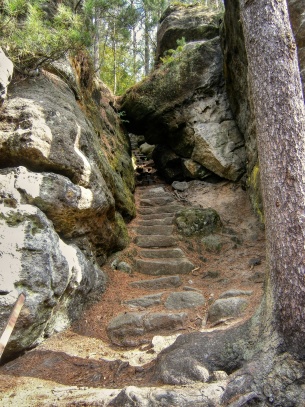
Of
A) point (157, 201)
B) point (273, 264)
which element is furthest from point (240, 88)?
point (273, 264)

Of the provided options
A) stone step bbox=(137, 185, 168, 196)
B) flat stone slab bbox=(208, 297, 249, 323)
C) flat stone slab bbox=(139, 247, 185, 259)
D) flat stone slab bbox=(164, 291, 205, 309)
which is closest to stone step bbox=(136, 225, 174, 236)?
flat stone slab bbox=(139, 247, 185, 259)

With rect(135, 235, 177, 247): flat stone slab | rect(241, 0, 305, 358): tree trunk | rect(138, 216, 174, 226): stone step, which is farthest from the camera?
rect(138, 216, 174, 226): stone step

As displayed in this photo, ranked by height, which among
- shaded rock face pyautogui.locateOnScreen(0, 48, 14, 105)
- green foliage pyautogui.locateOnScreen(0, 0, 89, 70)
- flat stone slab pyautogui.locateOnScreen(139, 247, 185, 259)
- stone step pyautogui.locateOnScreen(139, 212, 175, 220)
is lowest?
flat stone slab pyautogui.locateOnScreen(139, 247, 185, 259)

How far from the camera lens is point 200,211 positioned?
8203 millimetres

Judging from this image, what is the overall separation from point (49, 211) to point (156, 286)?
8.04 feet

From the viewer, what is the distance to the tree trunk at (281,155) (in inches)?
122

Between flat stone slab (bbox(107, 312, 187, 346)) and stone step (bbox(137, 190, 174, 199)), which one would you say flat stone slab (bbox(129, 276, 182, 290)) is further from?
stone step (bbox(137, 190, 174, 199))

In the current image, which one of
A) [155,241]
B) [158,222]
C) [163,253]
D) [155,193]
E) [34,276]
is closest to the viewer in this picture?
[34,276]

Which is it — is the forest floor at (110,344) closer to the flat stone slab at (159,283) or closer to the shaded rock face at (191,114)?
the flat stone slab at (159,283)

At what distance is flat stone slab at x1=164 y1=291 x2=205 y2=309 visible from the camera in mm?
5211

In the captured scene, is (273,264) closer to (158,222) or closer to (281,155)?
(281,155)

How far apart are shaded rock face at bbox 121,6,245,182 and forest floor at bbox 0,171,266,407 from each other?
2.83 m

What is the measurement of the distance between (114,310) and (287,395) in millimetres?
3124

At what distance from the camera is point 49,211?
4.98 m
